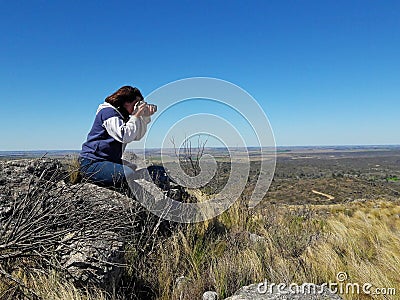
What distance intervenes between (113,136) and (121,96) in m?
0.60

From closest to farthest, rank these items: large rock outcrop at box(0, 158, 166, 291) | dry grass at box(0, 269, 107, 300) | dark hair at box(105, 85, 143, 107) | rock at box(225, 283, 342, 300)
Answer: dry grass at box(0, 269, 107, 300) < large rock outcrop at box(0, 158, 166, 291) < rock at box(225, 283, 342, 300) < dark hair at box(105, 85, 143, 107)

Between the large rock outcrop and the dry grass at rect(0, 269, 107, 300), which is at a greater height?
the large rock outcrop

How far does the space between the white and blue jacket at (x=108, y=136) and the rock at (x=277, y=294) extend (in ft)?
6.58

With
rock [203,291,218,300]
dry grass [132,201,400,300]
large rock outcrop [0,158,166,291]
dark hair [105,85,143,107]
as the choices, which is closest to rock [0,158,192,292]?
large rock outcrop [0,158,166,291]

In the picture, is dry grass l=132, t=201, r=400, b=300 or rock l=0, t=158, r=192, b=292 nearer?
rock l=0, t=158, r=192, b=292

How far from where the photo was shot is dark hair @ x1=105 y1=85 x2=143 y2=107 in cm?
404

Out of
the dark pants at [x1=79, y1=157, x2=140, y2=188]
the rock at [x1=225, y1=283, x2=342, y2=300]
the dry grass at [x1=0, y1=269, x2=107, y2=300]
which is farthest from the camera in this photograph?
the dark pants at [x1=79, y1=157, x2=140, y2=188]

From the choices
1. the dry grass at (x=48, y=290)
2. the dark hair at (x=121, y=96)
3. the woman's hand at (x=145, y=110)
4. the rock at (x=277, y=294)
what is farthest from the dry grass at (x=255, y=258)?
the dark hair at (x=121, y=96)

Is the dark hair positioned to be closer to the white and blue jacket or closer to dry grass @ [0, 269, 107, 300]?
the white and blue jacket

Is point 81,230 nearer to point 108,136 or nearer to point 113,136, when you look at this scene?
point 113,136

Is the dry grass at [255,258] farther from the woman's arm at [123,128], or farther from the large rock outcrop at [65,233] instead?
the woman's arm at [123,128]

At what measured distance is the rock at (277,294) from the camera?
8.34 ft

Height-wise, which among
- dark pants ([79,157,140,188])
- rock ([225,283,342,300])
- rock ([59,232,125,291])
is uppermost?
dark pants ([79,157,140,188])

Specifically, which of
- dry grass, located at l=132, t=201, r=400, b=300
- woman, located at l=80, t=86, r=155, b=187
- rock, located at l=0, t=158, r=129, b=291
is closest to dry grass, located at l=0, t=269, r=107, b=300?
rock, located at l=0, t=158, r=129, b=291
